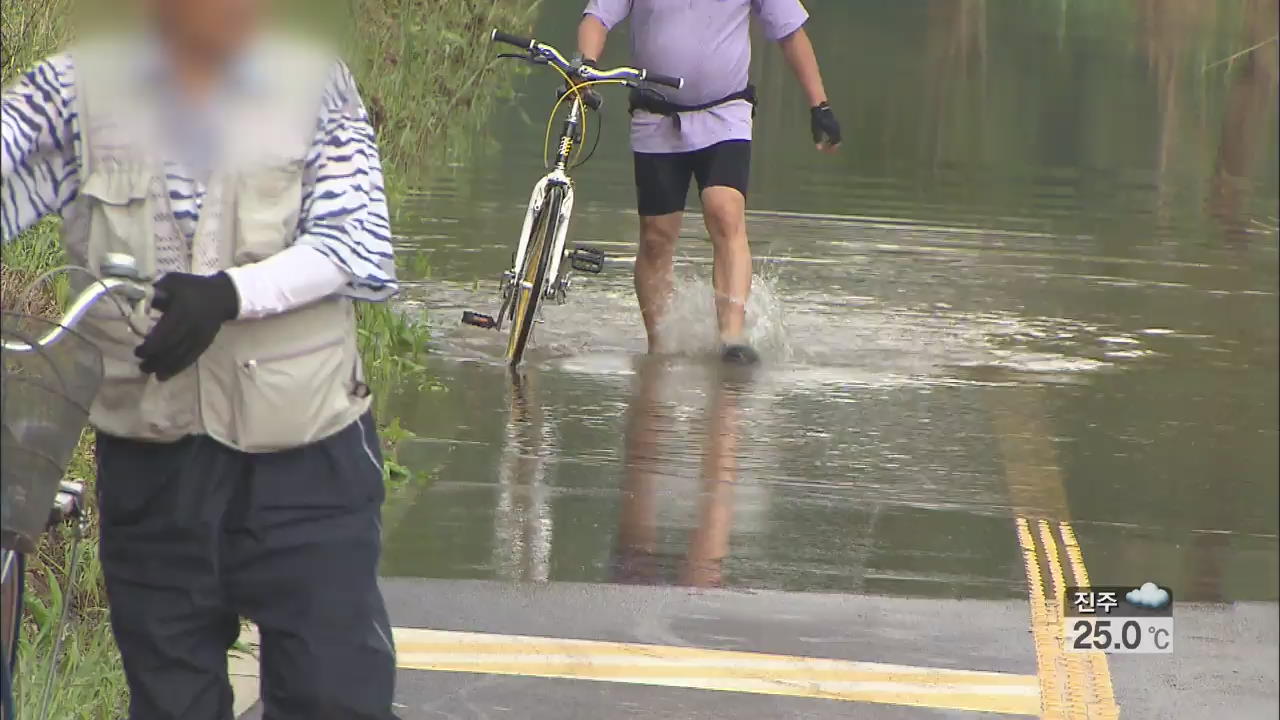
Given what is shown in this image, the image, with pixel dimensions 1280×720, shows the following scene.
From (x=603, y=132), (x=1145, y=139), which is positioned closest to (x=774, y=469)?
(x=603, y=132)

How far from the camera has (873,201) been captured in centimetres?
1544

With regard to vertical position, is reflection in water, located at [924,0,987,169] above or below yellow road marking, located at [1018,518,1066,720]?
below

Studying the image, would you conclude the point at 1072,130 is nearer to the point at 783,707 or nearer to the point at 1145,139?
the point at 1145,139

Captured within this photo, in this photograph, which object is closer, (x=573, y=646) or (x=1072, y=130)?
(x=573, y=646)

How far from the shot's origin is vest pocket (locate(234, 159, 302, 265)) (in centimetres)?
373

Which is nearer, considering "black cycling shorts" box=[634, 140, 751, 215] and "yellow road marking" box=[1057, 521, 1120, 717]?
"yellow road marking" box=[1057, 521, 1120, 717]

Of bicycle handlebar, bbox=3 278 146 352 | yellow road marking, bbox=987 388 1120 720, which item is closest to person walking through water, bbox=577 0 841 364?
yellow road marking, bbox=987 388 1120 720

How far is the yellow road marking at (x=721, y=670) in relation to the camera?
18.7ft

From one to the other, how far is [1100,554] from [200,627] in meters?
3.78

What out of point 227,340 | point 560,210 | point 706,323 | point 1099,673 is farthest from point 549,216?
point 227,340

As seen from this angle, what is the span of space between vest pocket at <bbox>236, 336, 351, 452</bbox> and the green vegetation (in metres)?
0.45

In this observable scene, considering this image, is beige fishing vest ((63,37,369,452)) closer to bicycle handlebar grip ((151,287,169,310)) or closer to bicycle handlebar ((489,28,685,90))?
bicycle handlebar grip ((151,287,169,310))

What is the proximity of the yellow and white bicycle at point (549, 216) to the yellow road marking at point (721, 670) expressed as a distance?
3451 millimetres
